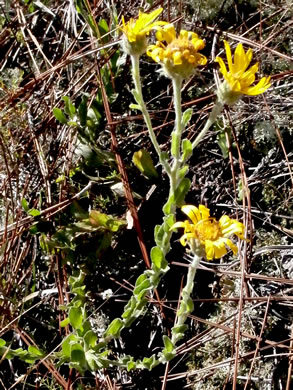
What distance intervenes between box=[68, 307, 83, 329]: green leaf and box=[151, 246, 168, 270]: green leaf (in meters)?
0.32

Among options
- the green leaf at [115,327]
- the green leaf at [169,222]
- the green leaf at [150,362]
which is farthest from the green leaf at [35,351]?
the green leaf at [169,222]

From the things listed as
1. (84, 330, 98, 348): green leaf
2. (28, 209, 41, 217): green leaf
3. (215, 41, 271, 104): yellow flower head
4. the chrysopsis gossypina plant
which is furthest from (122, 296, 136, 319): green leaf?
(215, 41, 271, 104): yellow flower head

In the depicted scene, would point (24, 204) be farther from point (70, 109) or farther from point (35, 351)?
point (35, 351)

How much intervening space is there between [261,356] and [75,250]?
0.80 m

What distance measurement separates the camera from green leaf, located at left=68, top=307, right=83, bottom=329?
6.21 feet

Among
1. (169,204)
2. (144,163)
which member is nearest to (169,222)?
(169,204)

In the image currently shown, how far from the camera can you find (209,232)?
65.0 inches

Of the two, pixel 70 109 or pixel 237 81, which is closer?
pixel 237 81

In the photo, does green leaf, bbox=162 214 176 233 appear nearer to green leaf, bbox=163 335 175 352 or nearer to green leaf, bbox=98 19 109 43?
green leaf, bbox=163 335 175 352

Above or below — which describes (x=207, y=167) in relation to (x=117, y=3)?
below

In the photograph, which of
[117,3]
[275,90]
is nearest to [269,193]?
[275,90]

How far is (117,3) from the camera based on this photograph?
2715 mm

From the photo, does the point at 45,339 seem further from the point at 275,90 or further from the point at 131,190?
the point at 275,90

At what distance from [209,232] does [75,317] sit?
566 mm
